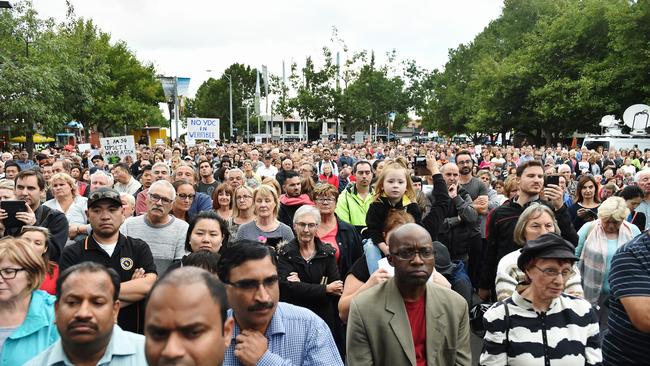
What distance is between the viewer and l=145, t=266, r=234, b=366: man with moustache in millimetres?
1744

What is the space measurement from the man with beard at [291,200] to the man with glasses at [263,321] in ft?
14.6

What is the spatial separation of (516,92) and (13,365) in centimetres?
4501

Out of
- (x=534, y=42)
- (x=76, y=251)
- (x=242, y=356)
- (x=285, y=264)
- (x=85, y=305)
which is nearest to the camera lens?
(x=242, y=356)

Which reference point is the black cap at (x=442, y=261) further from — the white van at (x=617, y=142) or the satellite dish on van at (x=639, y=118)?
the satellite dish on van at (x=639, y=118)

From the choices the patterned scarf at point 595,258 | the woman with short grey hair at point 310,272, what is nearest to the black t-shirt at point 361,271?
the woman with short grey hair at point 310,272

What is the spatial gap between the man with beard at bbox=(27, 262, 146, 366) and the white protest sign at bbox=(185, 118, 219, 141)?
64.7 feet

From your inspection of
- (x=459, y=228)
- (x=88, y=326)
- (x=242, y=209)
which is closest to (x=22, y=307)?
(x=88, y=326)

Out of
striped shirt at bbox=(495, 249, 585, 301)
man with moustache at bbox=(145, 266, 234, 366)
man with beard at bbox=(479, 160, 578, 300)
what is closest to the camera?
man with moustache at bbox=(145, 266, 234, 366)

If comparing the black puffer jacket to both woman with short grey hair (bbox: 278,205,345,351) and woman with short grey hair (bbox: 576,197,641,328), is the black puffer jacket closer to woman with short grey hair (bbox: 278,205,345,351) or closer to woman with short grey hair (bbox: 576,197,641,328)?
woman with short grey hair (bbox: 278,205,345,351)

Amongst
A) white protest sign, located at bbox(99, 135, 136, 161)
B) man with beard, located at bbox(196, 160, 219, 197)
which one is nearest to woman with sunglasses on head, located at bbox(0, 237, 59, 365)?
man with beard, located at bbox(196, 160, 219, 197)

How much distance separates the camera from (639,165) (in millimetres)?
18875

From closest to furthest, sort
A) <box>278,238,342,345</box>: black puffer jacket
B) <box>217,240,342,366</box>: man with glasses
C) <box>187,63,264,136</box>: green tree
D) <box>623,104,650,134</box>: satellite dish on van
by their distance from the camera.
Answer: <box>217,240,342,366</box>: man with glasses
<box>278,238,342,345</box>: black puffer jacket
<box>623,104,650,134</box>: satellite dish on van
<box>187,63,264,136</box>: green tree

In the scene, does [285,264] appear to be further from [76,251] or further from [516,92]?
[516,92]

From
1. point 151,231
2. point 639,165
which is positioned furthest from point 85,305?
point 639,165
